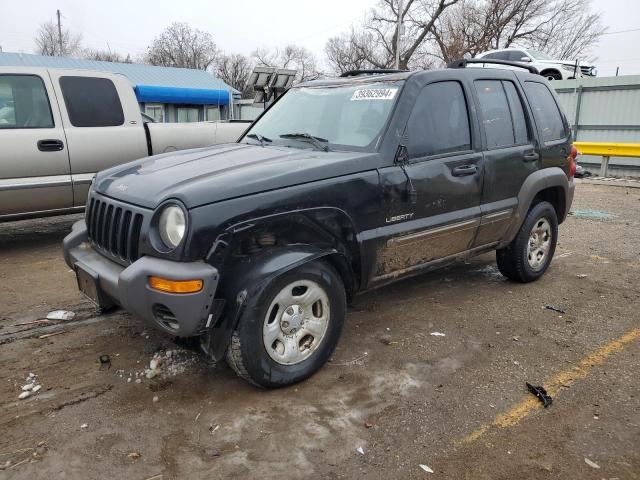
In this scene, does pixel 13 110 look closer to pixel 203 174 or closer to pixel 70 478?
pixel 203 174

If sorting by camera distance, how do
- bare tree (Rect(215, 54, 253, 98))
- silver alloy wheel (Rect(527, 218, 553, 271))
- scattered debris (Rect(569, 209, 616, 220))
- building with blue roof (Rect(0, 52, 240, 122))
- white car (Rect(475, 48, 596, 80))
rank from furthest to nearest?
bare tree (Rect(215, 54, 253, 98)) → building with blue roof (Rect(0, 52, 240, 122)) → white car (Rect(475, 48, 596, 80)) → scattered debris (Rect(569, 209, 616, 220)) → silver alloy wheel (Rect(527, 218, 553, 271))

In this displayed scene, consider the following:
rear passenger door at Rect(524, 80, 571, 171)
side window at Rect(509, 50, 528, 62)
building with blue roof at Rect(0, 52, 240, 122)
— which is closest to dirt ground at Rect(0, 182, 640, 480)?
rear passenger door at Rect(524, 80, 571, 171)

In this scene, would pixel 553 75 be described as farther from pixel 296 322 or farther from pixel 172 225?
pixel 172 225

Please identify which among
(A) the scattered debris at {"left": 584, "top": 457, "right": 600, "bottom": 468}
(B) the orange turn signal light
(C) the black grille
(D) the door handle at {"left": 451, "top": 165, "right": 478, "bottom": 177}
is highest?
(D) the door handle at {"left": 451, "top": 165, "right": 478, "bottom": 177}

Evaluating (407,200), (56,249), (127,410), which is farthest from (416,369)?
(56,249)

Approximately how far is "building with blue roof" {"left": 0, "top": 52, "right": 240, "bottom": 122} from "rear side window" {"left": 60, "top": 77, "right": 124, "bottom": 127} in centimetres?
1506

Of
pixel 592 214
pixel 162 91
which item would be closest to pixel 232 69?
pixel 162 91

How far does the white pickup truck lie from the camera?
5598 mm

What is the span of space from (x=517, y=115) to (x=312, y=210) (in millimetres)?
2469

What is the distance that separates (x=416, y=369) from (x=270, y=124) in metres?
2.26

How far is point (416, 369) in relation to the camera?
3410 mm

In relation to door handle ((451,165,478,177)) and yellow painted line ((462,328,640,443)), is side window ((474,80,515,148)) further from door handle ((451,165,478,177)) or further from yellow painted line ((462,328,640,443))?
yellow painted line ((462,328,640,443))

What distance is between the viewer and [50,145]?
5.75 metres

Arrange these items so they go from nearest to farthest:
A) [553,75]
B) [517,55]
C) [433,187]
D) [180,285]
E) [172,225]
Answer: [180,285] → [172,225] → [433,187] → [553,75] → [517,55]
